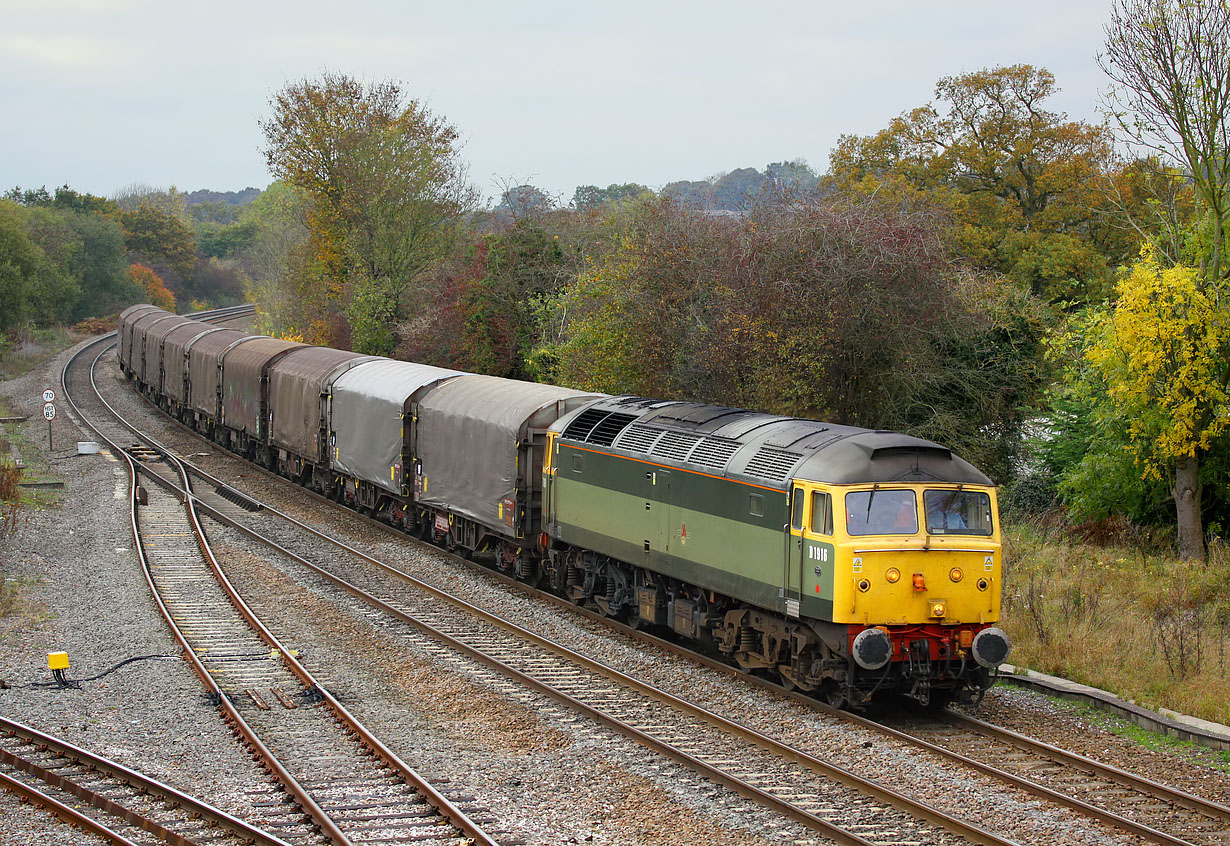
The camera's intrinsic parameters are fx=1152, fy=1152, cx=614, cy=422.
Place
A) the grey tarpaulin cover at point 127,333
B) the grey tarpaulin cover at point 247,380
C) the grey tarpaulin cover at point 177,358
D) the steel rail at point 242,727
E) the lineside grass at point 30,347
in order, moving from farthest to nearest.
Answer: the lineside grass at point 30,347
the grey tarpaulin cover at point 127,333
the grey tarpaulin cover at point 177,358
the grey tarpaulin cover at point 247,380
the steel rail at point 242,727

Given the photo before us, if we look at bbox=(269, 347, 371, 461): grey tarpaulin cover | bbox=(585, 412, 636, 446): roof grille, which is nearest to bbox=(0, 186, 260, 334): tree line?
bbox=(269, 347, 371, 461): grey tarpaulin cover

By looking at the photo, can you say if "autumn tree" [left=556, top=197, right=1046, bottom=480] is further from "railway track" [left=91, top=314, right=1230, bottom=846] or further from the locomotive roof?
"railway track" [left=91, top=314, right=1230, bottom=846]

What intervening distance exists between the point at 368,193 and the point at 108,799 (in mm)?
42689

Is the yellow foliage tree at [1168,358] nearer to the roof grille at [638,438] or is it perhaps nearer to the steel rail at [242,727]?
the roof grille at [638,438]

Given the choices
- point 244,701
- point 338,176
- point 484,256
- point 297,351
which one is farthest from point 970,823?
point 338,176

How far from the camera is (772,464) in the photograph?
13555 mm

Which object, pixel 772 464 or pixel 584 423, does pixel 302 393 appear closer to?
pixel 584 423

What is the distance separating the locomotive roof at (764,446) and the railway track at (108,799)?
22.1 feet

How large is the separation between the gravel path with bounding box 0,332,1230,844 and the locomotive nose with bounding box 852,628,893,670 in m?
0.80

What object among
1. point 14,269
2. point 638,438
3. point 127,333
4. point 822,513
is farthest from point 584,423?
point 14,269

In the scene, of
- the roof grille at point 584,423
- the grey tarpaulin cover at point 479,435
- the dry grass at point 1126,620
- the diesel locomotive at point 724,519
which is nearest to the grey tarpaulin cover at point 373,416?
the diesel locomotive at point 724,519

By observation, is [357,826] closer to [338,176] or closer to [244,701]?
[244,701]

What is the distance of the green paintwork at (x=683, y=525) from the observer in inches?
523

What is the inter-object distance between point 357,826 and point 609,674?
532cm
